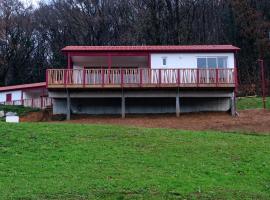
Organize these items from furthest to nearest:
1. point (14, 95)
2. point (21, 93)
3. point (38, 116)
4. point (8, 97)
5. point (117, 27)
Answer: point (117, 27)
point (8, 97)
point (14, 95)
point (21, 93)
point (38, 116)

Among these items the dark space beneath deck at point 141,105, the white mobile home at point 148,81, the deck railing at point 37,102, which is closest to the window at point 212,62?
the white mobile home at point 148,81

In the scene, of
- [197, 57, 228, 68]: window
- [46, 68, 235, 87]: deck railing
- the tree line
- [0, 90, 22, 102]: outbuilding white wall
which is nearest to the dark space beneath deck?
[197, 57, 228, 68]: window

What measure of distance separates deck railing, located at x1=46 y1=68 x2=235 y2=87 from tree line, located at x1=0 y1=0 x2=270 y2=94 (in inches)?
1085

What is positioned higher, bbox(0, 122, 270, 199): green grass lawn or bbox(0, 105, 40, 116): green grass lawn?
bbox(0, 105, 40, 116): green grass lawn

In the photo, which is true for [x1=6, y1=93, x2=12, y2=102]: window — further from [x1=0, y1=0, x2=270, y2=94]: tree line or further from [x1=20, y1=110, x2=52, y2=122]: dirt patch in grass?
[x1=0, y1=0, x2=270, y2=94]: tree line

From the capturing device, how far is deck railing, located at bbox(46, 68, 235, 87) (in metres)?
28.4

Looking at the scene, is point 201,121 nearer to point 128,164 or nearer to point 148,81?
point 148,81

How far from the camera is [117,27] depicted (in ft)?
218

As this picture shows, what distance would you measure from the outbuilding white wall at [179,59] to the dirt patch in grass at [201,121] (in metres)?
3.00

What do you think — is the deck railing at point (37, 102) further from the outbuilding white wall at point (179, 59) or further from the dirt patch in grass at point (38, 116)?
the outbuilding white wall at point (179, 59)

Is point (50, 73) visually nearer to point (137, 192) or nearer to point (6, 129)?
point (6, 129)

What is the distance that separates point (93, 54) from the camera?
3075cm

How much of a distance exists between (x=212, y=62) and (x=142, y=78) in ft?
14.0

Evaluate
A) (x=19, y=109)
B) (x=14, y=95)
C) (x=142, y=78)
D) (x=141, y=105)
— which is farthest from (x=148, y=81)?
(x=14, y=95)
